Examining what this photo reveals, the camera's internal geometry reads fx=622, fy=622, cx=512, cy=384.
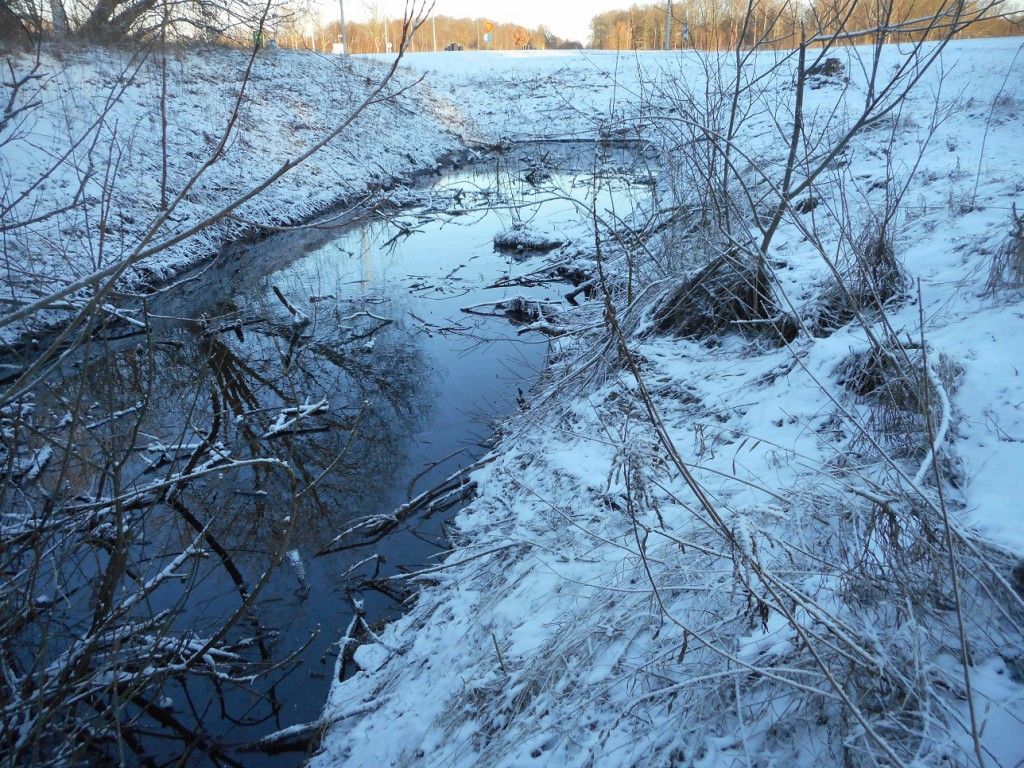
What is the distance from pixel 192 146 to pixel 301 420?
33.1 ft

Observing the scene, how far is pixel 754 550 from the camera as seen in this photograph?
5.28 feet

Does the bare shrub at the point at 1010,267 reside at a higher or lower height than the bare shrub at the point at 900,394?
higher

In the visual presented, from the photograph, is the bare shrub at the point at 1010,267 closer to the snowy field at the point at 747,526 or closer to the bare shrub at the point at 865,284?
the snowy field at the point at 747,526

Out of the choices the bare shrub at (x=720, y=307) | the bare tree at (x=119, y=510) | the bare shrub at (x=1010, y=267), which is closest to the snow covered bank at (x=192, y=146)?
the bare tree at (x=119, y=510)

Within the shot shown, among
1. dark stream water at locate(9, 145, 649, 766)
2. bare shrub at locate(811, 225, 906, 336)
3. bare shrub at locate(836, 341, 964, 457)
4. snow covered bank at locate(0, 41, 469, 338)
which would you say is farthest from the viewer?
snow covered bank at locate(0, 41, 469, 338)

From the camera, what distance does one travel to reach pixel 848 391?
10.8ft

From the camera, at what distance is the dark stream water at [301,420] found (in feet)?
10.6

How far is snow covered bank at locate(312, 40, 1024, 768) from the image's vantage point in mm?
1737

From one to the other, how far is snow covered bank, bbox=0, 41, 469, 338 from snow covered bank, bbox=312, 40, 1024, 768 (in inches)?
177

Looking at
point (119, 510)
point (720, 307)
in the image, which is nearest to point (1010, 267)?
point (720, 307)

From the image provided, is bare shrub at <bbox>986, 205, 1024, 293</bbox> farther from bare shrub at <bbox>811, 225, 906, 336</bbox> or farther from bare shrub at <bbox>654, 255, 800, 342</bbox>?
bare shrub at <bbox>654, 255, 800, 342</bbox>

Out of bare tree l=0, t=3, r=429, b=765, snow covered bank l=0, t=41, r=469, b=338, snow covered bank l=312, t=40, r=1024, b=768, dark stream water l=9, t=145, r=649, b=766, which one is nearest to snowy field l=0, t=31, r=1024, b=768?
snow covered bank l=312, t=40, r=1024, b=768

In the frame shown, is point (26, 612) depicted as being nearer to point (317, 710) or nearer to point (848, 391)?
point (317, 710)

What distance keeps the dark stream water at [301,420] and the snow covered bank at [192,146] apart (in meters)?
1.23
